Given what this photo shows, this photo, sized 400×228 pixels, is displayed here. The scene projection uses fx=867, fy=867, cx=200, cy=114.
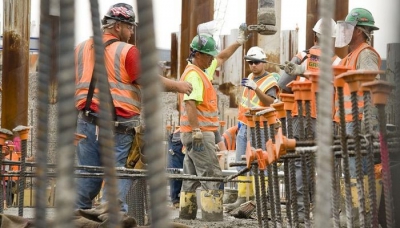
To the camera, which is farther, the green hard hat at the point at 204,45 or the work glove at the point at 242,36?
the work glove at the point at 242,36

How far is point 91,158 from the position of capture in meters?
7.34

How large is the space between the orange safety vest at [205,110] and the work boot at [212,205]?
75cm

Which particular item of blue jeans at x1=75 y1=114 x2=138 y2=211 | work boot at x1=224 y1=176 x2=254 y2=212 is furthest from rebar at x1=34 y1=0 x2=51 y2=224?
work boot at x1=224 y1=176 x2=254 y2=212

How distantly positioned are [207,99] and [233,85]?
19.0 metres

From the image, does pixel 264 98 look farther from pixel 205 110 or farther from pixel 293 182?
pixel 293 182

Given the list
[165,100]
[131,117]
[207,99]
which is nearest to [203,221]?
[207,99]

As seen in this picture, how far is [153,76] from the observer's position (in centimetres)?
154

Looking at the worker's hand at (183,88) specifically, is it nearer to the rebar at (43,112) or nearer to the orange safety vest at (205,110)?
the orange safety vest at (205,110)

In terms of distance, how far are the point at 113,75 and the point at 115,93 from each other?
0.50 feet

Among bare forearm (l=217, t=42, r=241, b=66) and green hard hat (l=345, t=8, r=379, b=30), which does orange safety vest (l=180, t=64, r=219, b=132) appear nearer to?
bare forearm (l=217, t=42, r=241, b=66)

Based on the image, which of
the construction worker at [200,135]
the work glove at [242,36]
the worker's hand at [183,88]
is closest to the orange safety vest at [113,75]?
the worker's hand at [183,88]

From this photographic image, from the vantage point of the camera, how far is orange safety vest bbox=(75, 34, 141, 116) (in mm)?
7176

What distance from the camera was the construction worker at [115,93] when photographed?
7184 millimetres

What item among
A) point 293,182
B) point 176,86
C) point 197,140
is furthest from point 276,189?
point 197,140
